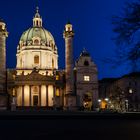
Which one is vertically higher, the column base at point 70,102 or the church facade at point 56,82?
the church facade at point 56,82

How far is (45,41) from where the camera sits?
131125mm

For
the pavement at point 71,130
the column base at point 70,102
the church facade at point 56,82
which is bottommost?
the pavement at point 71,130

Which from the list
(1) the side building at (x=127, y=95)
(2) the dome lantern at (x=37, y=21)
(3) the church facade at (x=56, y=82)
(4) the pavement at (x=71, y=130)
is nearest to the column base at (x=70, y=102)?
(3) the church facade at (x=56, y=82)

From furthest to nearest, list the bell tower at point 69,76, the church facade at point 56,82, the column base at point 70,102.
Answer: the church facade at point 56,82, the bell tower at point 69,76, the column base at point 70,102

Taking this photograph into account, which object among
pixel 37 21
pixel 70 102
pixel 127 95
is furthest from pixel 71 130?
pixel 37 21

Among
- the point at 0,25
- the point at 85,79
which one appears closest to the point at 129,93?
the point at 85,79

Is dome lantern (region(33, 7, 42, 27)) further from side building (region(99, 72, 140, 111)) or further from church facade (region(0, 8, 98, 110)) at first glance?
side building (region(99, 72, 140, 111))

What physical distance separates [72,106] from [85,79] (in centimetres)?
1457

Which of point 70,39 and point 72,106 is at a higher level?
point 70,39

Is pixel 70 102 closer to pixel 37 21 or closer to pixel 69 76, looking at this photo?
pixel 69 76

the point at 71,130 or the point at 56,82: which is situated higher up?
the point at 56,82

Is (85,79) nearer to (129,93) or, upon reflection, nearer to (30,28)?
(129,93)

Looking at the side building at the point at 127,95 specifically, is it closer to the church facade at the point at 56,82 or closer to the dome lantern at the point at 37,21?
the church facade at the point at 56,82

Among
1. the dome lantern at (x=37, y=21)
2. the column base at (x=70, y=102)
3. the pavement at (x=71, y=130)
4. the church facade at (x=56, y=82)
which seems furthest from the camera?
the dome lantern at (x=37, y=21)
